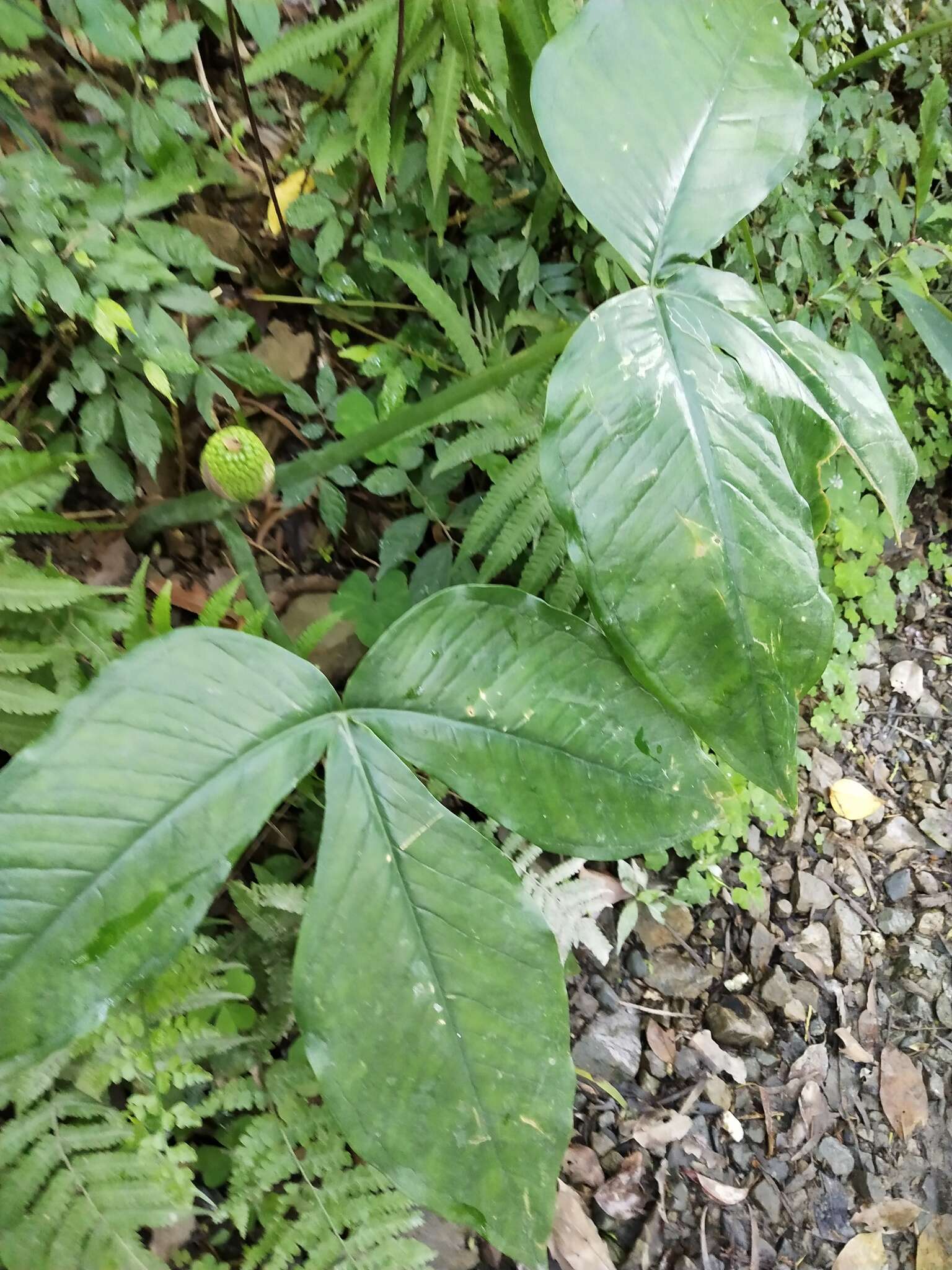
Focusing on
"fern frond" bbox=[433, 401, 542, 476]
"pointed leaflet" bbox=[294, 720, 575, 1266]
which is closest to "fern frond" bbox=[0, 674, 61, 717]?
"pointed leaflet" bbox=[294, 720, 575, 1266]

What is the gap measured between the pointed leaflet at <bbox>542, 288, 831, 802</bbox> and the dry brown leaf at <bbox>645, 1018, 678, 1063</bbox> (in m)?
1.08

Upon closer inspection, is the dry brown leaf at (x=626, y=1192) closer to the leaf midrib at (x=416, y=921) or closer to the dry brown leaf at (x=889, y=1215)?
the dry brown leaf at (x=889, y=1215)

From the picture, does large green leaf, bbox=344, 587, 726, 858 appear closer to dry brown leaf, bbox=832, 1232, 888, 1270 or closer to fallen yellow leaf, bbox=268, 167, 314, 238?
fallen yellow leaf, bbox=268, 167, 314, 238

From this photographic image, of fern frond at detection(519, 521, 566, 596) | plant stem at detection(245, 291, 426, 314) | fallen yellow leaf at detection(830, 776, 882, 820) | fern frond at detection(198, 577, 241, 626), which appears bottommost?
fallen yellow leaf at detection(830, 776, 882, 820)

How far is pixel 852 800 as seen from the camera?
2.13 metres

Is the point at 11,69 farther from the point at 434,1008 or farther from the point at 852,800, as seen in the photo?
the point at 852,800

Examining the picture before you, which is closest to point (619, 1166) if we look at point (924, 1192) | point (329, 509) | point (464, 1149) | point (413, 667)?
point (924, 1192)

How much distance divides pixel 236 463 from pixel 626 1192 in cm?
158

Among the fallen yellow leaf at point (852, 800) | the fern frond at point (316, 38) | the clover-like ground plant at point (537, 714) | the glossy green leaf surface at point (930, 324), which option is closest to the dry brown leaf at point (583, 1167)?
the clover-like ground plant at point (537, 714)

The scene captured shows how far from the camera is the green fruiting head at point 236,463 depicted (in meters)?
1.17

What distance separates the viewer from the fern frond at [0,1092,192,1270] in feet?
3.27

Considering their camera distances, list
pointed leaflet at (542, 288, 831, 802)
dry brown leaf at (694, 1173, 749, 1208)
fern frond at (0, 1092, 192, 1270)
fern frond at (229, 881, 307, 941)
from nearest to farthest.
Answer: pointed leaflet at (542, 288, 831, 802) → fern frond at (0, 1092, 192, 1270) → fern frond at (229, 881, 307, 941) → dry brown leaf at (694, 1173, 749, 1208)

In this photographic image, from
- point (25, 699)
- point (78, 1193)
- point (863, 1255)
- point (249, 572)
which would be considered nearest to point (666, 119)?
point (249, 572)

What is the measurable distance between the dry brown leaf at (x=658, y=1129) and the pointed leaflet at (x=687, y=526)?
1.12 m
